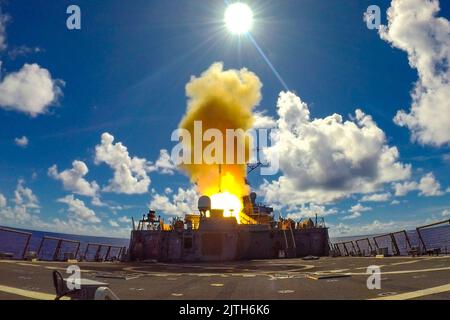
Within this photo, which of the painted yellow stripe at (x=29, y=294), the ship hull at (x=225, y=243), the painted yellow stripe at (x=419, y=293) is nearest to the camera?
the painted yellow stripe at (x=419, y=293)

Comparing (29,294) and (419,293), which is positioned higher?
(419,293)

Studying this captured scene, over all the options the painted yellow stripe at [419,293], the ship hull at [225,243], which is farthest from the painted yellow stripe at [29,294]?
the ship hull at [225,243]

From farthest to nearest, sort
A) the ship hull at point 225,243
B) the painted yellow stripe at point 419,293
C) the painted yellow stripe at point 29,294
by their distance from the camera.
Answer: the ship hull at point 225,243 < the painted yellow stripe at point 29,294 < the painted yellow stripe at point 419,293

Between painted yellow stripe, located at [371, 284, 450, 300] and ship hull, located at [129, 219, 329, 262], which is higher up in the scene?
ship hull, located at [129, 219, 329, 262]

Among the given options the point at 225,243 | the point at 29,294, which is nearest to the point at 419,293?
the point at 29,294

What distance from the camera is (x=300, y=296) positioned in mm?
9203

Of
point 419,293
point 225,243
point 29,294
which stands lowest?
point 29,294

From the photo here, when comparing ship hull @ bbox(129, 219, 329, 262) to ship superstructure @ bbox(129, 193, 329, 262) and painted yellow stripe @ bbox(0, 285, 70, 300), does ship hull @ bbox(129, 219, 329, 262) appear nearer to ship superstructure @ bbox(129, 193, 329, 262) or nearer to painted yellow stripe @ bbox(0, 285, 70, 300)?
ship superstructure @ bbox(129, 193, 329, 262)

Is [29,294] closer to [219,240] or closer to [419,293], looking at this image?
[419,293]

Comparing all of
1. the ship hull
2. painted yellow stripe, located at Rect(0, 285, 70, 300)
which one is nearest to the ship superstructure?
the ship hull

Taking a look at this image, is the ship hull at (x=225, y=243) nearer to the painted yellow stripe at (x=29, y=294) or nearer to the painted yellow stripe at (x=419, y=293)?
the painted yellow stripe at (x=29, y=294)
